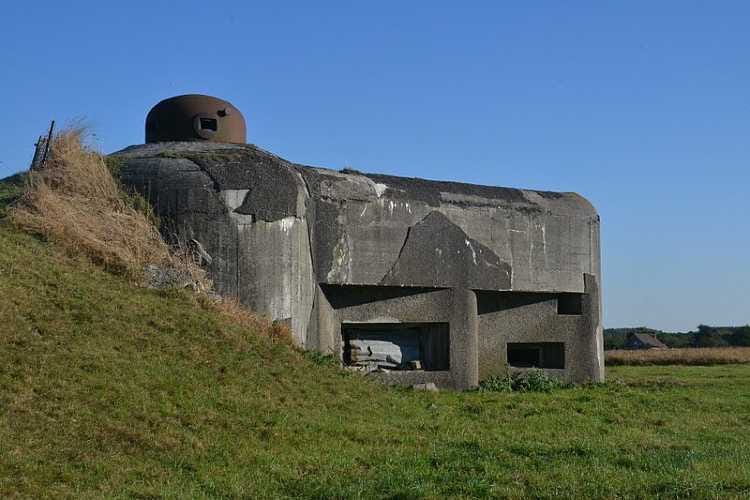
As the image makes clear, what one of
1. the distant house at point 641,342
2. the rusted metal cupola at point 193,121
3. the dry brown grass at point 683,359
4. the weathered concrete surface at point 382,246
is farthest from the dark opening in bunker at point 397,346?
the distant house at point 641,342

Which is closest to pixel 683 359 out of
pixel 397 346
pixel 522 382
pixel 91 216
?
pixel 522 382

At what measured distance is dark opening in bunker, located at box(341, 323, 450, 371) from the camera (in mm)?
13539

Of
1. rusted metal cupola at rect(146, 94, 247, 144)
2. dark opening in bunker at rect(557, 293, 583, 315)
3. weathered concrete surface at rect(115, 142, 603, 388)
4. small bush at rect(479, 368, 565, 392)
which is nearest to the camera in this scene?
weathered concrete surface at rect(115, 142, 603, 388)

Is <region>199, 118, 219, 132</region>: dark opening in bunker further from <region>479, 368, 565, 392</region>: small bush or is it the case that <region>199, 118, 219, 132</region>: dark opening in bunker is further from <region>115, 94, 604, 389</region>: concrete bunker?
<region>479, 368, 565, 392</region>: small bush

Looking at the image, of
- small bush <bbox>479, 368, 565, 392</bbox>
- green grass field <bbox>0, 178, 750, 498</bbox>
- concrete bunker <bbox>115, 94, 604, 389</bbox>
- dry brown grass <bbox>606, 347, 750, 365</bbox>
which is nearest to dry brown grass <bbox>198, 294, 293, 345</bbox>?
concrete bunker <bbox>115, 94, 604, 389</bbox>

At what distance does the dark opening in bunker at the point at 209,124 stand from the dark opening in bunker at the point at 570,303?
649 cm

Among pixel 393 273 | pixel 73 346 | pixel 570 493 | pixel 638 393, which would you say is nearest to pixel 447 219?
pixel 393 273

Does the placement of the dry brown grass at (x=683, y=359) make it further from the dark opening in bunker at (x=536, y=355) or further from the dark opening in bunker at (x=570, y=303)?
the dark opening in bunker at (x=570, y=303)

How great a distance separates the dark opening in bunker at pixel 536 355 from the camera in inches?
598

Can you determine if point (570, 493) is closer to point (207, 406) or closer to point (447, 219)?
point (207, 406)

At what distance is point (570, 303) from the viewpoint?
608 inches

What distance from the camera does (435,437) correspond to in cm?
855

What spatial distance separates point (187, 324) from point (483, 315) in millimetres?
6134

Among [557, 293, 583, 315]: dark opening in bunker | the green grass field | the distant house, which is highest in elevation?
[557, 293, 583, 315]: dark opening in bunker
